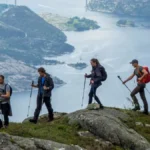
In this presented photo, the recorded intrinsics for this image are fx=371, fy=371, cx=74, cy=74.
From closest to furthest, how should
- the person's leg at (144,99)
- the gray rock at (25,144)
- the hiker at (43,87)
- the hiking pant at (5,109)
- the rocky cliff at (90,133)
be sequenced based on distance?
the gray rock at (25,144) → the rocky cliff at (90,133) → the hiking pant at (5,109) → the hiker at (43,87) → the person's leg at (144,99)

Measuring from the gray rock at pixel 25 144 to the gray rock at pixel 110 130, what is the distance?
77.3 inches

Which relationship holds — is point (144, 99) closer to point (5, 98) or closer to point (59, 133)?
point (59, 133)

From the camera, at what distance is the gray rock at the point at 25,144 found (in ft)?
26.5

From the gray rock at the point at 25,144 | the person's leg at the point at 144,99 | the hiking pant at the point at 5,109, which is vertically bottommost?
the person's leg at the point at 144,99

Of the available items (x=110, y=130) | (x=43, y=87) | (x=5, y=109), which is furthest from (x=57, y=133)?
(x=43, y=87)

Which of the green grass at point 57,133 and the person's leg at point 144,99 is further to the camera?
the person's leg at point 144,99

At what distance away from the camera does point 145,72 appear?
1340 centimetres

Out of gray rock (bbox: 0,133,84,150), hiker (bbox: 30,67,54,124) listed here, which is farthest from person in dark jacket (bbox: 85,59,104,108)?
gray rock (bbox: 0,133,84,150)

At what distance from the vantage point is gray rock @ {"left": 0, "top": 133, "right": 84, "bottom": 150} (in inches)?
318

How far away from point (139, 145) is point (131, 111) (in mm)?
4381

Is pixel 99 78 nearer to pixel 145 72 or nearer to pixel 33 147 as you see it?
pixel 145 72

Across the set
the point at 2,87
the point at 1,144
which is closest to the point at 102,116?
the point at 2,87

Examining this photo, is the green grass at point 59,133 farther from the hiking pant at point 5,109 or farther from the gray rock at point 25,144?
the gray rock at point 25,144

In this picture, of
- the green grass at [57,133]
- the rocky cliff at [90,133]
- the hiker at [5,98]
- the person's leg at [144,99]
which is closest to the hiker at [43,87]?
the rocky cliff at [90,133]
